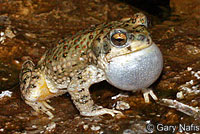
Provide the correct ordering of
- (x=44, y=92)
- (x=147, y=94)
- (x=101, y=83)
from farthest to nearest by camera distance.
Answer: (x=101, y=83), (x=44, y=92), (x=147, y=94)

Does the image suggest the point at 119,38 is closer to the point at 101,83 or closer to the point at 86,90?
the point at 86,90

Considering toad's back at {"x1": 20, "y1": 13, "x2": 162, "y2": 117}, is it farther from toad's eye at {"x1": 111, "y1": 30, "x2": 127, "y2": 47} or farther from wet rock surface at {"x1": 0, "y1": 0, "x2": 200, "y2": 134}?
wet rock surface at {"x1": 0, "y1": 0, "x2": 200, "y2": 134}

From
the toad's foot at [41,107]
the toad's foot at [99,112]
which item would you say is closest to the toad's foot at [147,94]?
the toad's foot at [99,112]

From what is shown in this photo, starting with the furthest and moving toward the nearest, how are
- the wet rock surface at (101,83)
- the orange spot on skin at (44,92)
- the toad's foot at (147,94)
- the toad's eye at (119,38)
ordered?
the orange spot on skin at (44,92)
the toad's foot at (147,94)
the wet rock surface at (101,83)
the toad's eye at (119,38)

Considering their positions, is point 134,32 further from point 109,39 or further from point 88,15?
point 88,15

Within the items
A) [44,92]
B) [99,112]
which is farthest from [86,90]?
[44,92]

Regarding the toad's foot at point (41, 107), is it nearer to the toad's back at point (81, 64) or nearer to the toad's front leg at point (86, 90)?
the toad's back at point (81, 64)
